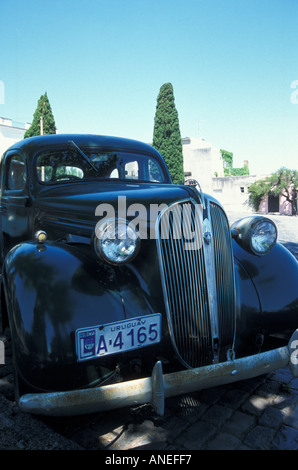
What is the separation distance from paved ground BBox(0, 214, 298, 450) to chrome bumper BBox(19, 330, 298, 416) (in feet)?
1.09

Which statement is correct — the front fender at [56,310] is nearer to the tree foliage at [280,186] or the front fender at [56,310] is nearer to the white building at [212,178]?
the tree foliage at [280,186]

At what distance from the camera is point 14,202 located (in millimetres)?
3346

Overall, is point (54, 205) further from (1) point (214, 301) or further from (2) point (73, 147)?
(1) point (214, 301)

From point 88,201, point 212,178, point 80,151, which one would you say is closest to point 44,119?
point 212,178

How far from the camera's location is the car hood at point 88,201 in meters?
2.11

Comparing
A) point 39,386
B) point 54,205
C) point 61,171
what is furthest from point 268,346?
point 61,171

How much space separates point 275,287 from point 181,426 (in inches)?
42.2

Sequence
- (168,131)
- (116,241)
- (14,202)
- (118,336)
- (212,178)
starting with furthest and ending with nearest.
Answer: (212,178) < (168,131) < (14,202) < (116,241) < (118,336)

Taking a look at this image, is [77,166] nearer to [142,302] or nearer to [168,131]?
[142,302]

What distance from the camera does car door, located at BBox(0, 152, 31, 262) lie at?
10.3ft

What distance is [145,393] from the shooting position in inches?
66.2

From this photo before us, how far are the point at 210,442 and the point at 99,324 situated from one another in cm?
90

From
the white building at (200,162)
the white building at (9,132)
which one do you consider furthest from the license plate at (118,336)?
the white building at (200,162)

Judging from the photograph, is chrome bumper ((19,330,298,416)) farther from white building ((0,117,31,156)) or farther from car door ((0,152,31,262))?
white building ((0,117,31,156))
